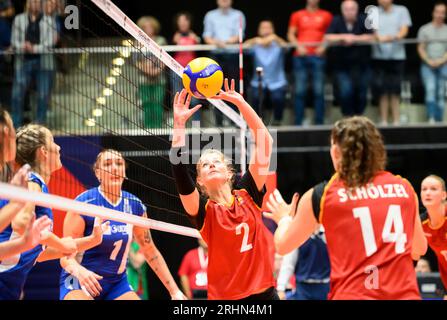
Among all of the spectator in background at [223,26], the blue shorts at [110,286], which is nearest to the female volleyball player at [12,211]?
the blue shorts at [110,286]

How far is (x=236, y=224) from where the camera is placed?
253 inches

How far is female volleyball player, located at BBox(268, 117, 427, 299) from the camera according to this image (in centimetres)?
496

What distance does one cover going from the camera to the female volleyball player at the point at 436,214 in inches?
310

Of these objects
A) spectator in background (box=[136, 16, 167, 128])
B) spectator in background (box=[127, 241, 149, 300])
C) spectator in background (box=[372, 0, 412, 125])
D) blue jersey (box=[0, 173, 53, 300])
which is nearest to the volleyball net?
spectator in background (box=[136, 16, 167, 128])

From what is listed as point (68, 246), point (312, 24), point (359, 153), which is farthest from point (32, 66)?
point (359, 153)

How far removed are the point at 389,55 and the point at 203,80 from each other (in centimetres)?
855

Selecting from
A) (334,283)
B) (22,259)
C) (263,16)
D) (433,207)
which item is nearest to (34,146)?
(22,259)

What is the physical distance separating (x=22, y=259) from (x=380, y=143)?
2931 millimetres

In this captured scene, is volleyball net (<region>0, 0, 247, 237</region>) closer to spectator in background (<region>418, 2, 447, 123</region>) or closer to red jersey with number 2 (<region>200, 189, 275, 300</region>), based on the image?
red jersey with number 2 (<region>200, 189, 275, 300</region>)

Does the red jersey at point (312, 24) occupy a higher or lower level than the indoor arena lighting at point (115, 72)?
higher

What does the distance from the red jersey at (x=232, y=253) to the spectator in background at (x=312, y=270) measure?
16.2 ft

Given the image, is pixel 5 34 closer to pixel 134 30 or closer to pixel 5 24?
pixel 5 24

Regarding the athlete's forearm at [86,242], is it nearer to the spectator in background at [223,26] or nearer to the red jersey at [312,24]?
the spectator in background at [223,26]
